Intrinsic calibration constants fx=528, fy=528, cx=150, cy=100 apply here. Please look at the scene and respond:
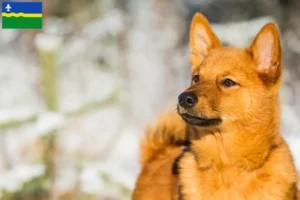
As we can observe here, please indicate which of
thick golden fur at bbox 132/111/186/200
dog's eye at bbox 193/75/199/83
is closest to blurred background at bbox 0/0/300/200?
thick golden fur at bbox 132/111/186/200

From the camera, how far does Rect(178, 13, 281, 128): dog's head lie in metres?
2.69

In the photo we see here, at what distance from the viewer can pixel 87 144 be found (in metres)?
6.05

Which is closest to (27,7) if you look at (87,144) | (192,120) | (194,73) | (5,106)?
(5,106)

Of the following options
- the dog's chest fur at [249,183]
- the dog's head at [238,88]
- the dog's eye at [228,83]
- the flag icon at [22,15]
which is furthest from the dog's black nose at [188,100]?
the flag icon at [22,15]

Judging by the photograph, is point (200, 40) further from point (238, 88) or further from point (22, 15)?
point (22, 15)

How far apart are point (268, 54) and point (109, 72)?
409 cm

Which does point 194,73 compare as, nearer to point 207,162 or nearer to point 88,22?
point 207,162

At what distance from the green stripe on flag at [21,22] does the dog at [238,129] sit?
11.1 feet

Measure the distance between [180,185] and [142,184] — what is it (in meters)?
0.51

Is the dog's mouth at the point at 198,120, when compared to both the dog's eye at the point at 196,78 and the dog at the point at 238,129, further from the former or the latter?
the dog's eye at the point at 196,78

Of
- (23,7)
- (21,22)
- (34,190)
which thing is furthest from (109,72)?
(34,190)

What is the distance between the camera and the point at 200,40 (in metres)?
3.19

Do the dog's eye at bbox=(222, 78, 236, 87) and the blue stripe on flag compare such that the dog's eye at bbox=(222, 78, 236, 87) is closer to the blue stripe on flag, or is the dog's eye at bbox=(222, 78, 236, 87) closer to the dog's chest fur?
the dog's chest fur

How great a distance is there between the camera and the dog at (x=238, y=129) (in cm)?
271
